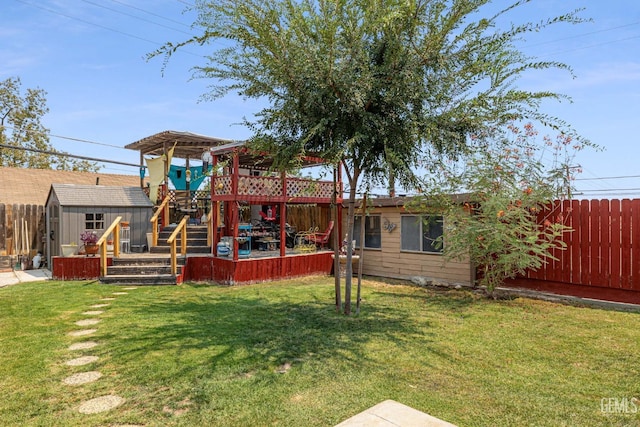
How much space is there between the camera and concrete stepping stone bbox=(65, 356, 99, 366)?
4.21m

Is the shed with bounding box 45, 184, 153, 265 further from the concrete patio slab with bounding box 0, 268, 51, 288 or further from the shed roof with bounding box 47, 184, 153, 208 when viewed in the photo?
the concrete patio slab with bounding box 0, 268, 51, 288

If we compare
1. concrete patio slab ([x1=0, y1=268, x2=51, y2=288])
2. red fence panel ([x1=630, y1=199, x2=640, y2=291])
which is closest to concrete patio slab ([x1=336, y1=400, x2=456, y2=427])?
red fence panel ([x1=630, y1=199, x2=640, y2=291])

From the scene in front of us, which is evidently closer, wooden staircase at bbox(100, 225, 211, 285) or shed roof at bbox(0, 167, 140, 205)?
wooden staircase at bbox(100, 225, 211, 285)

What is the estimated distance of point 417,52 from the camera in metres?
5.36

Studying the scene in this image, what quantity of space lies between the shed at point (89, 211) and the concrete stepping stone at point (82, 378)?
9.46 m

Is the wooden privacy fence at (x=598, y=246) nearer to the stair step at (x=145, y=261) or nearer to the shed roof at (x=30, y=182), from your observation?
the stair step at (x=145, y=261)

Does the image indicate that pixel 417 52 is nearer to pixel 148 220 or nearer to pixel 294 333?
pixel 294 333

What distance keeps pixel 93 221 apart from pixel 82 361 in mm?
9385

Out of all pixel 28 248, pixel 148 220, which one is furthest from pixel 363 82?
pixel 28 248

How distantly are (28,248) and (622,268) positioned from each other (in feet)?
54.2

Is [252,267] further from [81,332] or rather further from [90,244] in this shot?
[81,332]

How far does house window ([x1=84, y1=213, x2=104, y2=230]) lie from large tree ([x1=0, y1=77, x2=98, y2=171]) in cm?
1545

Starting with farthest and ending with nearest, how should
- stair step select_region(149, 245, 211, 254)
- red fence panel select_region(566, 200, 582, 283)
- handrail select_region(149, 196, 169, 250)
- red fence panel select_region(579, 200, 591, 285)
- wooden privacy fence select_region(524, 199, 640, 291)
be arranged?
handrail select_region(149, 196, 169, 250), stair step select_region(149, 245, 211, 254), red fence panel select_region(566, 200, 582, 283), red fence panel select_region(579, 200, 591, 285), wooden privacy fence select_region(524, 199, 640, 291)

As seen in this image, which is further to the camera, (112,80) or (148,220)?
(112,80)
